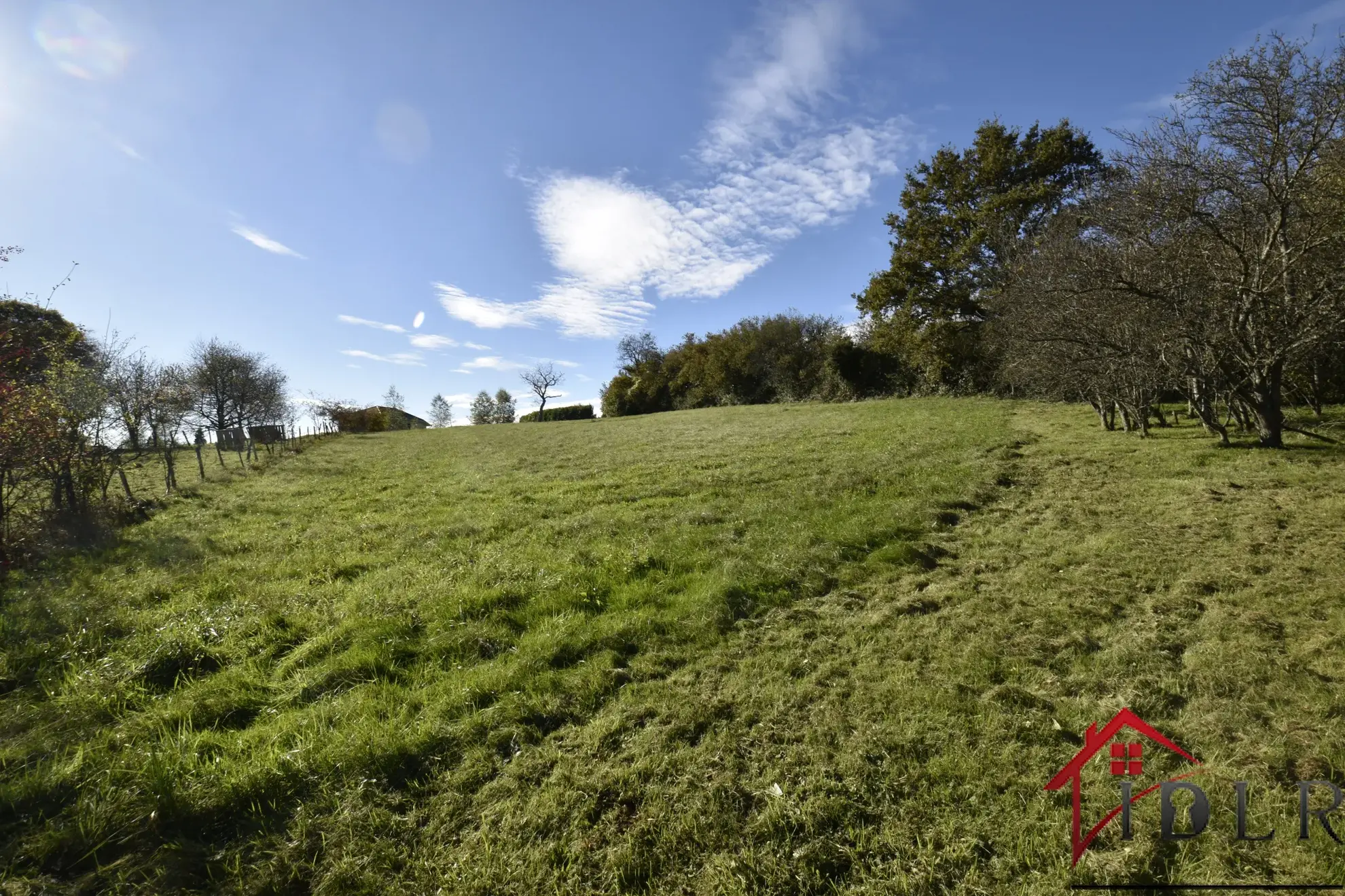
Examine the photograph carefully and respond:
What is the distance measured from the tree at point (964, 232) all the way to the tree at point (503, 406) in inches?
2608

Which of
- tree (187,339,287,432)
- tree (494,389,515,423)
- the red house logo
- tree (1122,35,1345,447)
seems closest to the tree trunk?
tree (1122,35,1345,447)

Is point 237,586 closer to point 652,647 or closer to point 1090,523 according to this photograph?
point 652,647

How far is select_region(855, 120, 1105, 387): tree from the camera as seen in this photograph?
88.3 ft

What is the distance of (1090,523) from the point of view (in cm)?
767

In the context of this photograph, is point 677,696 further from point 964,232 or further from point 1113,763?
point 964,232

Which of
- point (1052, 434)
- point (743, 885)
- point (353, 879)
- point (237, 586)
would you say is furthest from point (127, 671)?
point (1052, 434)

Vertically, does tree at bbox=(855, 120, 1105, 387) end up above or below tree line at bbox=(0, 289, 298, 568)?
above

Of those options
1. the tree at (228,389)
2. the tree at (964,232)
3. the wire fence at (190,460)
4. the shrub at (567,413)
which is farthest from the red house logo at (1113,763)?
the shrub at (567,413)

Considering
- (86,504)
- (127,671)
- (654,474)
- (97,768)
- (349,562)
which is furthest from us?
(654,474)

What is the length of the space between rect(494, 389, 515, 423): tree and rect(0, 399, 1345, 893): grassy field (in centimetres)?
7911

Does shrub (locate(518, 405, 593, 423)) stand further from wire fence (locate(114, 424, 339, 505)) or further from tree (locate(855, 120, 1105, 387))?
tree (locate(855, 120, 1105, 387))

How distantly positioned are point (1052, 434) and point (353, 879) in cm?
1956

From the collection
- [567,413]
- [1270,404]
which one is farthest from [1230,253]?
[567,413]

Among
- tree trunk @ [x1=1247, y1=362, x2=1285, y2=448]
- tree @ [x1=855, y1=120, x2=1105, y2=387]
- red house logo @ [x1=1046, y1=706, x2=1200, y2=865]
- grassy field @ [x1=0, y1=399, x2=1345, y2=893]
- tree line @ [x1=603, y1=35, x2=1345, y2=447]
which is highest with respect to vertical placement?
tree @ [x1=855, y1=120, x2=1105, y2=387]
